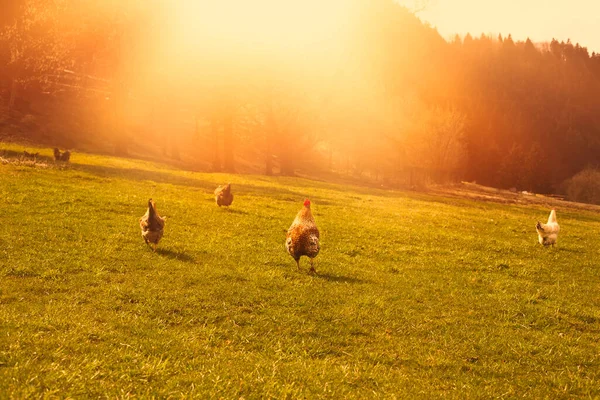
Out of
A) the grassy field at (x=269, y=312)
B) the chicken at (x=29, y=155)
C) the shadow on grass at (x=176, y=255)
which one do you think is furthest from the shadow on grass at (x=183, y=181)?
the shadow on grass at (x=176, y=255)

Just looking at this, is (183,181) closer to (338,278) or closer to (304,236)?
(338,278)

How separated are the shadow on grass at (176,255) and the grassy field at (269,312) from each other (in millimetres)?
154

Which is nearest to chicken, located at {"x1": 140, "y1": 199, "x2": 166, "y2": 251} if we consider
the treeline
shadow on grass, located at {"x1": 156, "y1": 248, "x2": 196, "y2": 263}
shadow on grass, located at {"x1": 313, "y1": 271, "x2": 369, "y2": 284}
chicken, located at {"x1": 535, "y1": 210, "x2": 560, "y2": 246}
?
shadow on grass, located at {"x1": 156, "y1": 248, "x2": 196, "y2": 263}

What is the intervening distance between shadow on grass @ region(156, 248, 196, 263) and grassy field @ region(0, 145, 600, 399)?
0.15 metres

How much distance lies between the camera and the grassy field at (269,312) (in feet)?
31.0

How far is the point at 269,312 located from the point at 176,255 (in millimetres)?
6527

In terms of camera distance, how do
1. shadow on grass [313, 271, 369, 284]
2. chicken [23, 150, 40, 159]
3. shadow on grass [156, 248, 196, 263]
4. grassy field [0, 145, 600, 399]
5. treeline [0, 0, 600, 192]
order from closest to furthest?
grassy field [0, 145, 600, 399] < shadow on grass [313, 271, 369, 284] < shadow on grass [156, 248, 196, 263] < chicken [23, 150, 40, 159] < treeline [0, 0, 600, 192]

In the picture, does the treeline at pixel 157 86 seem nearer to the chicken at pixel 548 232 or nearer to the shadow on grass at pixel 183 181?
the shadow on grass at pixel 183 181

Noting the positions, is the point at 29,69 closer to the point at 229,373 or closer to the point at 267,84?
the point at 267,84

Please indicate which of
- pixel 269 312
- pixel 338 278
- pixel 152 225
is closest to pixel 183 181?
pixel 152 225

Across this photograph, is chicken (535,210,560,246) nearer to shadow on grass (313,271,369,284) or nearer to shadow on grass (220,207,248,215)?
shadow on grass (313,271,369,284)

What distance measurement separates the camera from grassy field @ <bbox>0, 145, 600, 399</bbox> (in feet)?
31.0

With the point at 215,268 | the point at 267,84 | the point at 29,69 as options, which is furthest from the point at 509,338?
the point at 29,69

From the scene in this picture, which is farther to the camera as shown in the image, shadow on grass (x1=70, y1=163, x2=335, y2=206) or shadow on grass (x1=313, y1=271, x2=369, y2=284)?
shadow on grass (x1=70, y1=163, x2=335, y2=206)
